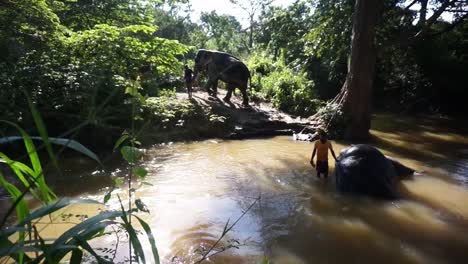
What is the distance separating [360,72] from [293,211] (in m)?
7.04

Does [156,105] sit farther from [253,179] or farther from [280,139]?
[253,179]

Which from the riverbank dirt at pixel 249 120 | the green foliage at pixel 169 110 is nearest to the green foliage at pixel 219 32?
the riverbank dirt at pixel 249 120

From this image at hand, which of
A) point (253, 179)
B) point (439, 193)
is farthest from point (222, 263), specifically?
point (439, 193)

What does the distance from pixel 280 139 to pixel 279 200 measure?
5305mm

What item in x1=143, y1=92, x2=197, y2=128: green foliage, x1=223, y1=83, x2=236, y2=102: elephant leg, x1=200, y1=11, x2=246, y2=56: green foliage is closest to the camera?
x1=143, y1=92, x2=197, y2=128: green foliage

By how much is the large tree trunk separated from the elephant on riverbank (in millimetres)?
4831

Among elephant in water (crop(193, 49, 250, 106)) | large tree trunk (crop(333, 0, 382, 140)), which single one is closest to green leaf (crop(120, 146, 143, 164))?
large tree trunk (crop(333, 0, 382, 140))

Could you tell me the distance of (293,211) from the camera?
6082 mm

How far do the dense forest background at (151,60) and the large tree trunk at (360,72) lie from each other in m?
0.63

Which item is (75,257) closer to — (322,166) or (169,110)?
(322,166)

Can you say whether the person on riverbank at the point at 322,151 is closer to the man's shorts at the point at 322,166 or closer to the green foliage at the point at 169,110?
the man's shorts at the point at 322,166

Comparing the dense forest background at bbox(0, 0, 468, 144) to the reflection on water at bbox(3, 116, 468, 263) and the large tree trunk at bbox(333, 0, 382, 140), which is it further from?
the reflection on water at bbox(3, 116, 468, 263)

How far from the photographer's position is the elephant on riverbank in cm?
666

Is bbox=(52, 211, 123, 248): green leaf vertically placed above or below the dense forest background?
below
